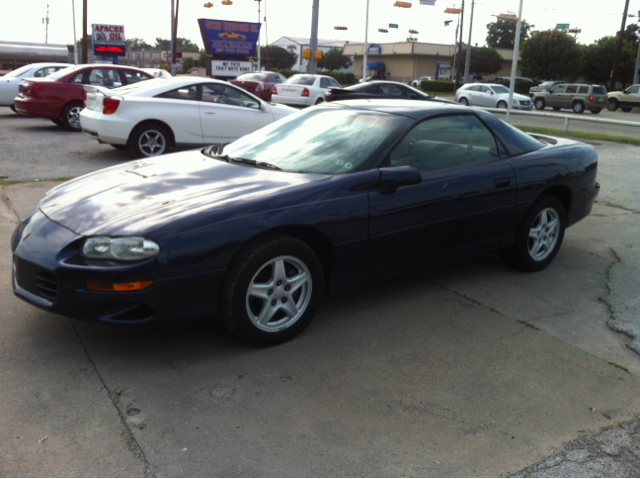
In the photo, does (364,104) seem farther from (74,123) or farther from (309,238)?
(74,123)

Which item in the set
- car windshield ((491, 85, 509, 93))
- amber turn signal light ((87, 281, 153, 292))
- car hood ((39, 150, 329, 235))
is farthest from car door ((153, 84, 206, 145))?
car windshield ((491, 85, 509, 93))

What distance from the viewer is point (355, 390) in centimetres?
337

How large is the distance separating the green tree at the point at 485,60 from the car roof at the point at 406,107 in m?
74.1

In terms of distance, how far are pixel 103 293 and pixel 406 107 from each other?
2620 millimetres

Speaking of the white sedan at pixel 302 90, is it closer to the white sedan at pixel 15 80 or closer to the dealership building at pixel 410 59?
the white sedan at pixel 15 80

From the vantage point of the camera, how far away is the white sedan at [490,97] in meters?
31.4

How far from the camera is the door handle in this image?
191 inches

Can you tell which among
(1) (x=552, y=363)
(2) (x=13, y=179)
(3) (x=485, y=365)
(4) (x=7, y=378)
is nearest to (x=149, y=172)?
(4) (x=7, y=378)

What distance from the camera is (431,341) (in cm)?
401

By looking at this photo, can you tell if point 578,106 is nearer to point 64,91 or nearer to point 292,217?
point 64,91

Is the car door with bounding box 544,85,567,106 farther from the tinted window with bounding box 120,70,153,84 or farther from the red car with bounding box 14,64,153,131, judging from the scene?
the red car with bounding box 14,64,153,131

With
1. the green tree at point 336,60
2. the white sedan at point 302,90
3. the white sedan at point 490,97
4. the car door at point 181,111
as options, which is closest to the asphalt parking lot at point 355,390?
the car door at point 181,111

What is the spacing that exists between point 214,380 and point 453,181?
2223 mm

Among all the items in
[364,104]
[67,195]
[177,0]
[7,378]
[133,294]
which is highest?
[177,0]
